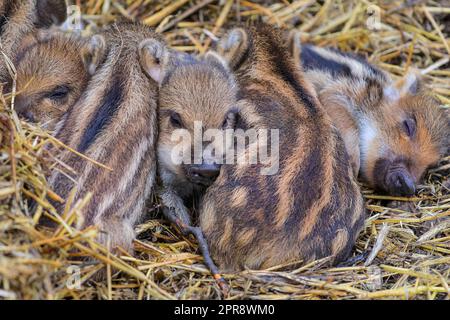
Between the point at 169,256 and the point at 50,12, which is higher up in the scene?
the point at 50,12

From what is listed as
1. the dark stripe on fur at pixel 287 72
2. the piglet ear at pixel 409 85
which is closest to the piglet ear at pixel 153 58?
the dark stripe on fur at pixel 287 72

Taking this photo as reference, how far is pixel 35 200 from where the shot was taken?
3.64m

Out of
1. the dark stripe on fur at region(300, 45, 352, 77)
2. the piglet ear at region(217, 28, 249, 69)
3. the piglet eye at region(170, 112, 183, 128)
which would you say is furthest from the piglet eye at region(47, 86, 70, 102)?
the dark stripe on fur at region(300, 45, 352, 77)

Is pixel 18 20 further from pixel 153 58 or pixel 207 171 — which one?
pixel 207 171

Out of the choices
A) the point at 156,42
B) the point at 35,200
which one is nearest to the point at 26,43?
the point at 156,42

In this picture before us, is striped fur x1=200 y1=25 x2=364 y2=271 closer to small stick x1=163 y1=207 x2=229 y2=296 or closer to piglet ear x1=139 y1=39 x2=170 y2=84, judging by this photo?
small stick x1=163 y1=207 x2=229 y2=296

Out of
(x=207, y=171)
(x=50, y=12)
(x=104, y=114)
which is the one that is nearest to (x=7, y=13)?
(x=50, y=12)

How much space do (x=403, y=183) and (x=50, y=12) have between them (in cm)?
316

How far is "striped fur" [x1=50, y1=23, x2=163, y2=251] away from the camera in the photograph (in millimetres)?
3762

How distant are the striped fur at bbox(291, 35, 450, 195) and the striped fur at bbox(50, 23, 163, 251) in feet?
4.18

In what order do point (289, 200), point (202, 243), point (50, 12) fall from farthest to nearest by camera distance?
1. point (50, 12)
2. point (202, 243)
3. point (289, 200)

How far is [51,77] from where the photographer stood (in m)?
4.47

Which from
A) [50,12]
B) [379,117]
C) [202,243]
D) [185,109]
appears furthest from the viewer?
[50,12]
